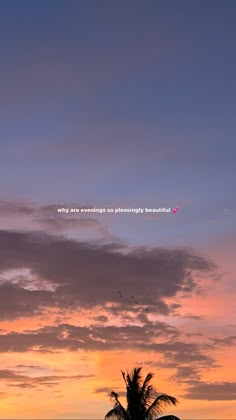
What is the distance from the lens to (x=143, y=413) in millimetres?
92812

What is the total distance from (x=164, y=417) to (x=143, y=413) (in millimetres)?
2920

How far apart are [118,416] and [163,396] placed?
513 cm

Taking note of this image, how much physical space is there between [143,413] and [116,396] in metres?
3.32

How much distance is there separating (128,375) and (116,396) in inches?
107

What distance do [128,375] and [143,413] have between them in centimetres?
445

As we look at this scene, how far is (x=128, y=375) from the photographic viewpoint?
9506 centimetres

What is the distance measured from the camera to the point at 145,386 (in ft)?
309

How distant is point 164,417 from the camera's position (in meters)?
90.8

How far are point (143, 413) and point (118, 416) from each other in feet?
8.67

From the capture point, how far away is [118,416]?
3669 inches

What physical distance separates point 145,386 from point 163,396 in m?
2.35

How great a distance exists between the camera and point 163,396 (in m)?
92.9

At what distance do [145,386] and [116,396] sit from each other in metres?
3.23
